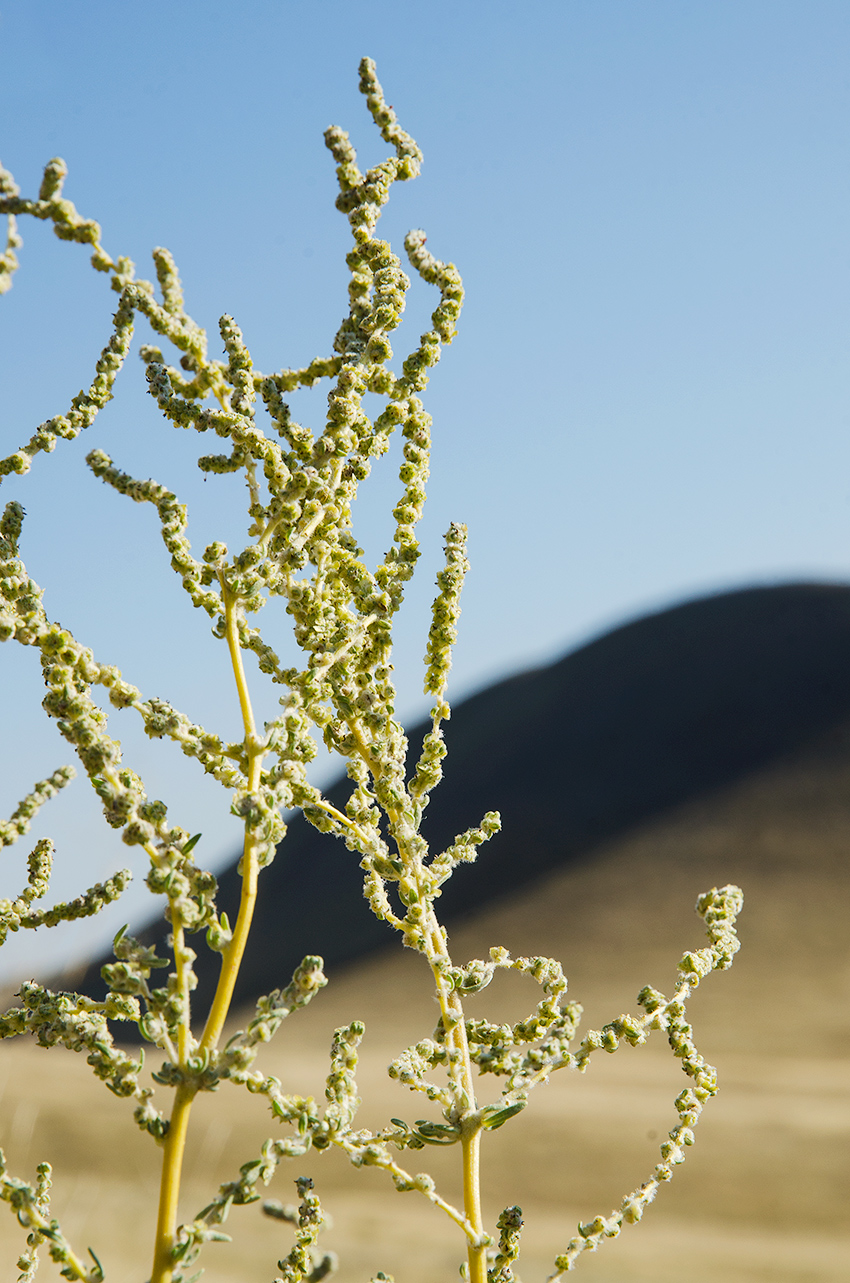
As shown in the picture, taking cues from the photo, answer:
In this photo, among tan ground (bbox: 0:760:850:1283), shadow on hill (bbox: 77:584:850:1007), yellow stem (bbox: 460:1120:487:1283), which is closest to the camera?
yellow stem (bbox: 460:1120:487:1283)

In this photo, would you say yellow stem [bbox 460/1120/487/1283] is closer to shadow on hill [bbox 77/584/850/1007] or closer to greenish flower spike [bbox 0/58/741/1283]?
greenish flower spike [bbox 0/58/741/1283]

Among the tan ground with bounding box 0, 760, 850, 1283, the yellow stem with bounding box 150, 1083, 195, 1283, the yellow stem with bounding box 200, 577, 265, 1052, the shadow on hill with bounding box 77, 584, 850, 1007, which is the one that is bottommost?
the yellow stem with bounding box 150, 1083, 195, 1283

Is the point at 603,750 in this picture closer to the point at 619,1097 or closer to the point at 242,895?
the point at 619,1097

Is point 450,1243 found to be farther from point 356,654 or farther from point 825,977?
point 825,977

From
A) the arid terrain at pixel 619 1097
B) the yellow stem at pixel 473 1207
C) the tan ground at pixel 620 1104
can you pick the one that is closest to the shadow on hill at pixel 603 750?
the arid terrain at pixel 619 1097

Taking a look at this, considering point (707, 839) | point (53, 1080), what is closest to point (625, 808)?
point (707, 839)

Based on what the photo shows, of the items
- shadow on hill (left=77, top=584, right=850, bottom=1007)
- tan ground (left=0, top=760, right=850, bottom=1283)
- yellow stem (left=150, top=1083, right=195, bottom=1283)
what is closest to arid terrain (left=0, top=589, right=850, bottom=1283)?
tan ground (left=0, top=760, right=850, bottom=1283)

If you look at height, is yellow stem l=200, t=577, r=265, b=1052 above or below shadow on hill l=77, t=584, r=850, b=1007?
below

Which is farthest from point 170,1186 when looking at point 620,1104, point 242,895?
point 620,1104

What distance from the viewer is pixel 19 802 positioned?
149 cm

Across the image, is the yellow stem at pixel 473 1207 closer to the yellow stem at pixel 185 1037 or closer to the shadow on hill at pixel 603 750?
the yellow stem at pixel 185 1037

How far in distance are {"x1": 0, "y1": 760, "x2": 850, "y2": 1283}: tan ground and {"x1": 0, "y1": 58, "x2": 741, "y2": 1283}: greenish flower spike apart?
6.02 feet

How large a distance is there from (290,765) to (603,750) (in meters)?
27.7

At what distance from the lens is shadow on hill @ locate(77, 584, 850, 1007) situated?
26000 millimetres
